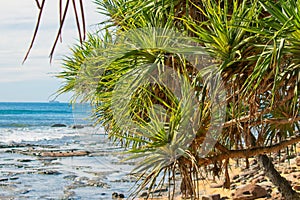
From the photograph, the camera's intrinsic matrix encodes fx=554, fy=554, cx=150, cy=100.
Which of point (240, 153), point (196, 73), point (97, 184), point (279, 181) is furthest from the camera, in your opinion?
point (97, 184)

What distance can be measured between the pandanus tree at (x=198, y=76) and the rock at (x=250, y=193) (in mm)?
4581

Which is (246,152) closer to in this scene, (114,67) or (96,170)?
(114,67)

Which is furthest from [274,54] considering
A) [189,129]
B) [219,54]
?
[189,129]

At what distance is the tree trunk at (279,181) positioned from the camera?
4.77 m

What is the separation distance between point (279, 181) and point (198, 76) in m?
1.98

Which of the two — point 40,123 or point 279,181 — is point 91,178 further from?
point 40,123

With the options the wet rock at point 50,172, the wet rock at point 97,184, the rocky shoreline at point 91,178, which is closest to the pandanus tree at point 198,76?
the rocky shoreline at point 91,178

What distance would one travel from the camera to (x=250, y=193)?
905 cm

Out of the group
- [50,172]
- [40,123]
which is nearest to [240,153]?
[50,172]

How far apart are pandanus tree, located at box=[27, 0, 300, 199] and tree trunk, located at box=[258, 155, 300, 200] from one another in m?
0.50

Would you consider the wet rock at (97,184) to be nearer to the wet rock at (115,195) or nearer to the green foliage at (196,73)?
the wet rock at (115,195)

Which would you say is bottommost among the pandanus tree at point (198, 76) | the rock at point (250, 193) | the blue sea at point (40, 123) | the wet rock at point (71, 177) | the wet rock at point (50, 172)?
the blue sea at point (40, 123)

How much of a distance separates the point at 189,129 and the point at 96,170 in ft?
38.3

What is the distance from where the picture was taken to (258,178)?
10.9 meters
